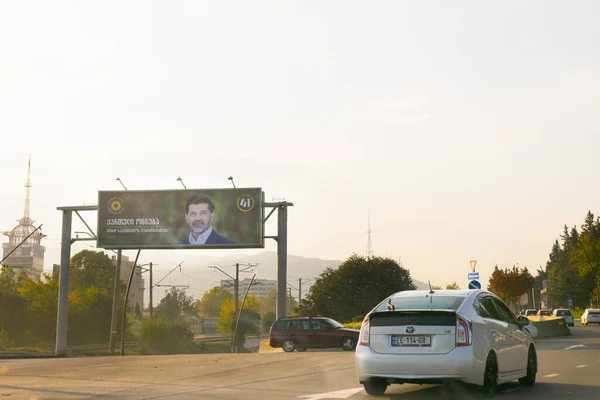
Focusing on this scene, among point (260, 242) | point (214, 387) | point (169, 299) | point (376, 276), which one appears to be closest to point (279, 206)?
point (260, 242)

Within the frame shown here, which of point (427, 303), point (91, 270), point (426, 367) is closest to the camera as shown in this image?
point (426, 367)

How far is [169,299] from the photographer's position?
18688cm

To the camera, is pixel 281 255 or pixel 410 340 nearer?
pixel 410 340

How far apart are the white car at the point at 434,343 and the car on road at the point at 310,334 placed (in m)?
21.3

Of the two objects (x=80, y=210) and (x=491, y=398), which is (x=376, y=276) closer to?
(x=80, y=210)

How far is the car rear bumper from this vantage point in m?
10.5

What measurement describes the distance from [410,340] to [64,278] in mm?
35595

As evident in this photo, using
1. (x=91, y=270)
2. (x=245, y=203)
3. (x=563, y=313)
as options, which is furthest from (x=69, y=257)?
(x=91, y=270)

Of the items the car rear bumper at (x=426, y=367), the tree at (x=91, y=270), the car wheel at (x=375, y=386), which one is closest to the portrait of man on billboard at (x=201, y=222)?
the car wheel at (x=375, y=386)

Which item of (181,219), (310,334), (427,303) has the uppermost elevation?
(181,219)

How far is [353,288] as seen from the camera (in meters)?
78.2

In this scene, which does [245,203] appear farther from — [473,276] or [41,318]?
[41,318]

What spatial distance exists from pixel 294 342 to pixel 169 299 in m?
157

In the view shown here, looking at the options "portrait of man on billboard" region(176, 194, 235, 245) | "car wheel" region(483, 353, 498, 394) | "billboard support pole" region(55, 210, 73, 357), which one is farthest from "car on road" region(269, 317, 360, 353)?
"car wheel" region(483, 353, 498, 394)
